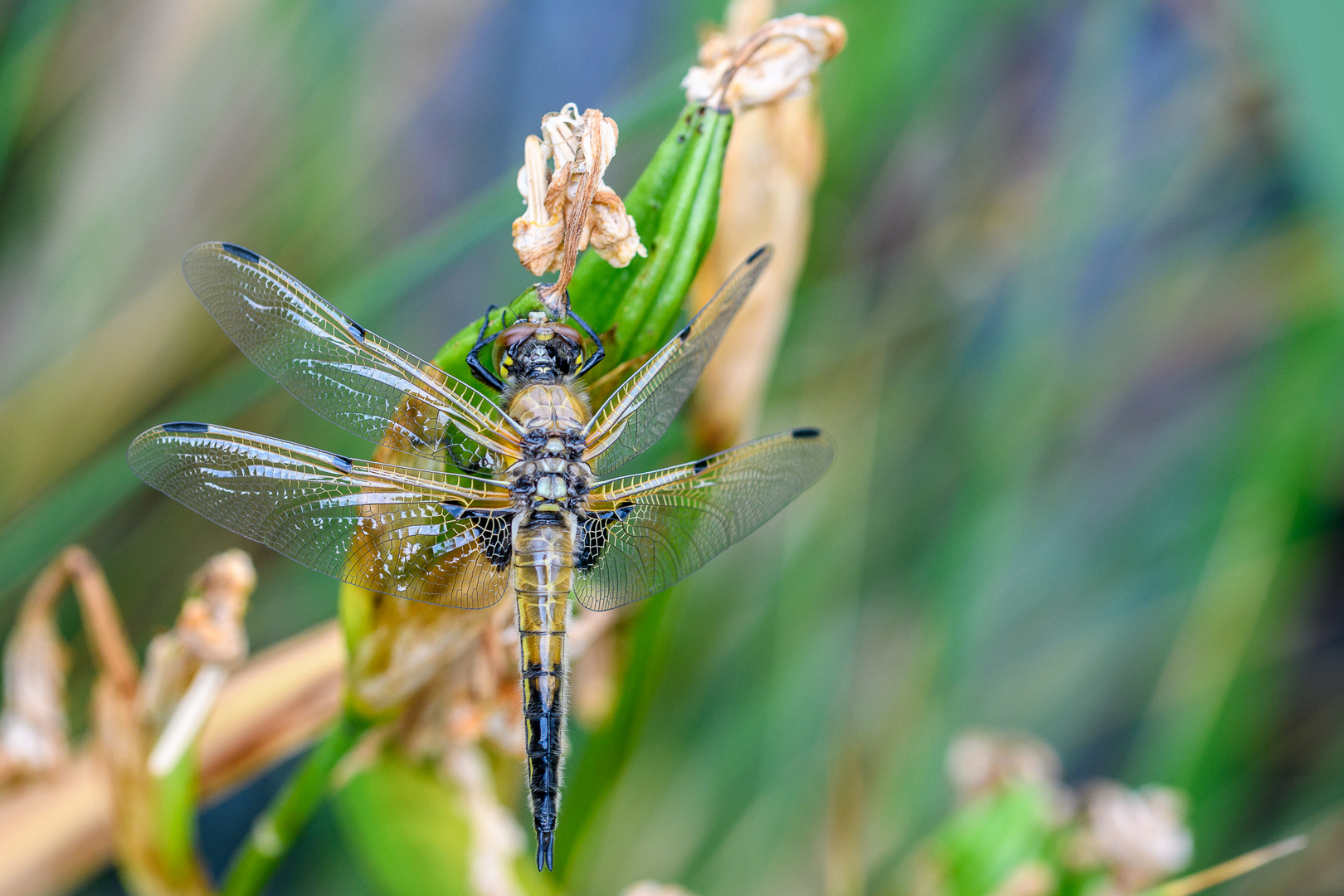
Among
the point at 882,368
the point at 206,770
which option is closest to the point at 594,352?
the point at 206,770

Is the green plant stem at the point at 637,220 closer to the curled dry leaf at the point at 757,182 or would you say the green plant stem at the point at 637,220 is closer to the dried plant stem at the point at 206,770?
the curled dry leaf at the point at 757,182

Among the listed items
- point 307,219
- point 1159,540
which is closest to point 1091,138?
point 1159,540

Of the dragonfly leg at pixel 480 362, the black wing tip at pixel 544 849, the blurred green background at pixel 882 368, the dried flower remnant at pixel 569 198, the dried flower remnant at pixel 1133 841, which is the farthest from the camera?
the blurred green background at pixel 882 368

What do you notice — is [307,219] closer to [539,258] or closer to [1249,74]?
[539,258]

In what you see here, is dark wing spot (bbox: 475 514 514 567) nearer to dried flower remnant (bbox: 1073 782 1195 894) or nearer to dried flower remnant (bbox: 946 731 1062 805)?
dried flower remnant (bbox: 946 731 1062 805)

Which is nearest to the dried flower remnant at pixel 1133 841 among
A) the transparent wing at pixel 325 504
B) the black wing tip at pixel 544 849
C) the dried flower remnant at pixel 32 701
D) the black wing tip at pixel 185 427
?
the black wing tip at pixel 544 849

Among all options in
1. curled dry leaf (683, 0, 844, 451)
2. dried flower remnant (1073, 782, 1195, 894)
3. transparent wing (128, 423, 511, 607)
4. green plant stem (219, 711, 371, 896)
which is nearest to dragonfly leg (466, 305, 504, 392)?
transparent wing (128, 423, 511, 607)

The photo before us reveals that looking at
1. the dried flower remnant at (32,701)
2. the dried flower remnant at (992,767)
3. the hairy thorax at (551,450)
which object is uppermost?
the hairy thorax at (551,450)

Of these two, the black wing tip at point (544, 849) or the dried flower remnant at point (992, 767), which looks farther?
the dried flower remnant at point (992, 767)
